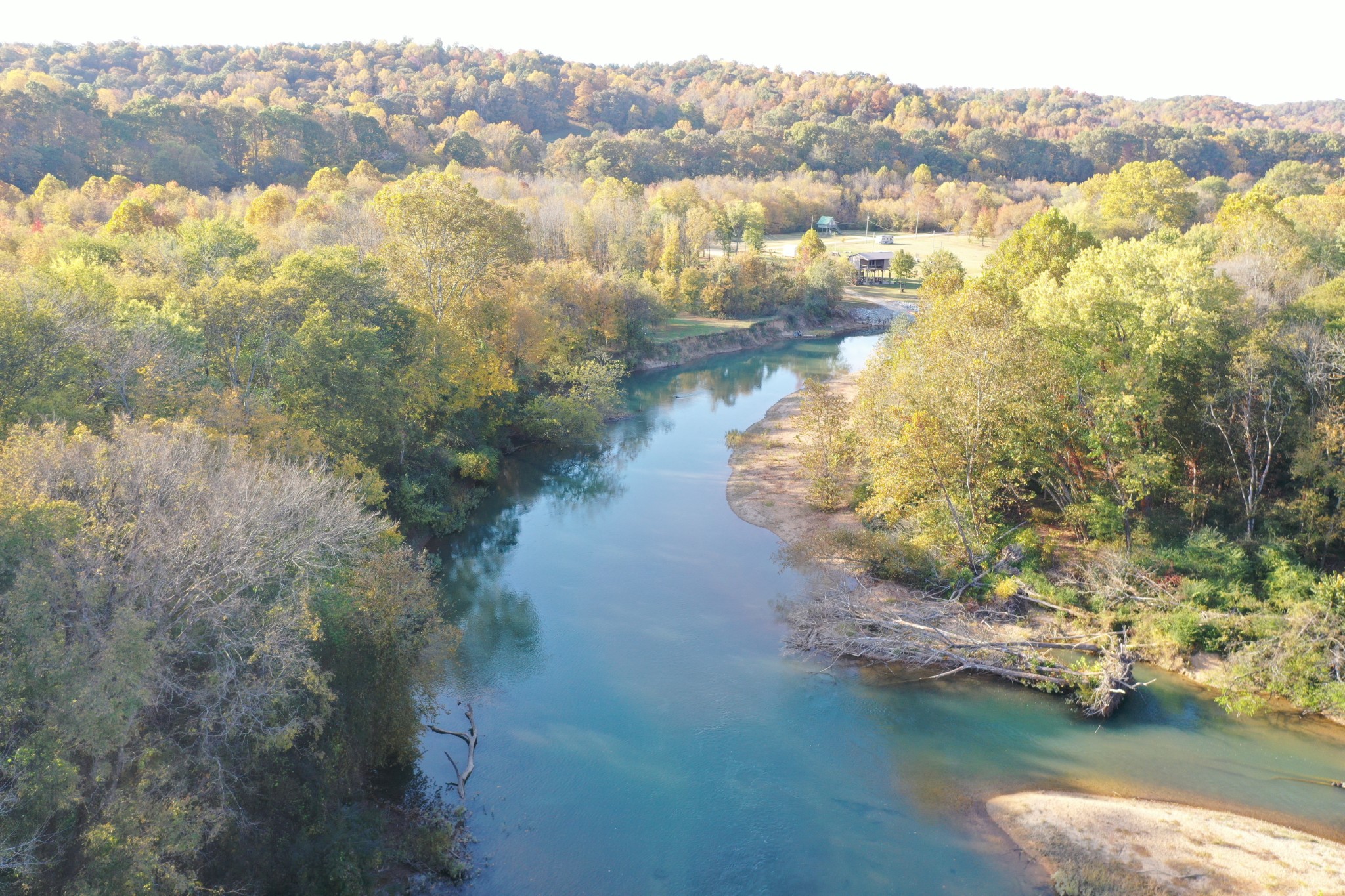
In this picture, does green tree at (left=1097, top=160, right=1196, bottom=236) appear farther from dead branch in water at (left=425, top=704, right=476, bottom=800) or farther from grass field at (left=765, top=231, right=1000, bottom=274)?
dead branch in water at (left=425, top=704, right=476, bottom=800)

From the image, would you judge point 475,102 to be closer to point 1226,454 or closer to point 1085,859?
point 1226,454

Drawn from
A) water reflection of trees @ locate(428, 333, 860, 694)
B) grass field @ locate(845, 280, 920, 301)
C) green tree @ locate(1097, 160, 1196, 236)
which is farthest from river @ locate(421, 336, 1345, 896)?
grass field @ locate(845, 280, 920, 301)

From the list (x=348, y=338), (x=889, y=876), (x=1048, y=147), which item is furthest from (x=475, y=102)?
(x=889, y=876)

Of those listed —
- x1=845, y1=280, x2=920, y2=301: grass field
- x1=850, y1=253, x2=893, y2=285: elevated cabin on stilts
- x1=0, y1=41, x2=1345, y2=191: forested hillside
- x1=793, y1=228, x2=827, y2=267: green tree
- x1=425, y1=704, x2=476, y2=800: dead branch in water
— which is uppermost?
x1=0, y1=41, x2=1345, y2=191: forested hillside

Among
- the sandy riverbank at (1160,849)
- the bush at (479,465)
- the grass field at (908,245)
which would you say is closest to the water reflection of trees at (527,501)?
the bush at (479,465)

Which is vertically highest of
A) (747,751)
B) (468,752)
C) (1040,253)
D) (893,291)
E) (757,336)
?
(1040,253)

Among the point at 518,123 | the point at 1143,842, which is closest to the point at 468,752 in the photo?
the point at 1143,842

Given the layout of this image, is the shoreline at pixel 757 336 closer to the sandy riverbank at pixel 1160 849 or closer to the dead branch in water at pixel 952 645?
the dead branch in water at pixel 952 645

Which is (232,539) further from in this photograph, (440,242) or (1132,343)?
(440,242)
